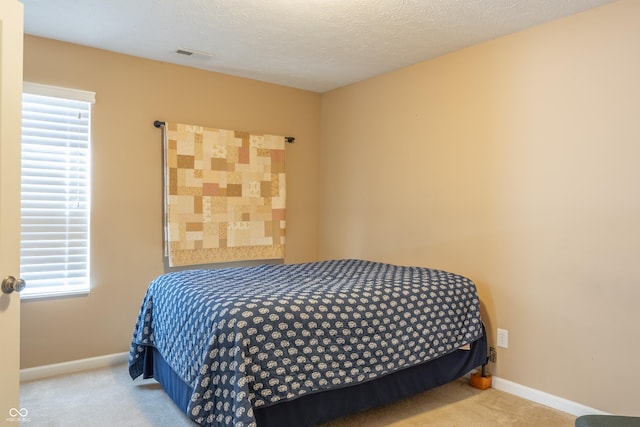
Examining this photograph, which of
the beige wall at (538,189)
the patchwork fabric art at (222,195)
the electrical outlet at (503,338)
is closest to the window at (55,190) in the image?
the patchwork fabric art at (222,195)

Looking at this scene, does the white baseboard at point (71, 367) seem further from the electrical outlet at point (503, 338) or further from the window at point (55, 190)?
the electrical outlet at point (503, 338)

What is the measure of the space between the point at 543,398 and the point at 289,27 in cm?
275

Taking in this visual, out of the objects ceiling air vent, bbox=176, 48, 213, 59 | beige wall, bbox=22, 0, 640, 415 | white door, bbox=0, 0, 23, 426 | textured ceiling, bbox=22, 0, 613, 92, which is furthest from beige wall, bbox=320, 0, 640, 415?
white door, bbox=0, 0, 23, 426

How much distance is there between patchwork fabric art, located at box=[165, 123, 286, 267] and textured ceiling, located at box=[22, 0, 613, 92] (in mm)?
639

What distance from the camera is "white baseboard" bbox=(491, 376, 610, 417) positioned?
2.45 m

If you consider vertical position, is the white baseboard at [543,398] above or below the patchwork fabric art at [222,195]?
below

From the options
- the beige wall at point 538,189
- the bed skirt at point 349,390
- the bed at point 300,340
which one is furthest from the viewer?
the beige wall at point 538,189

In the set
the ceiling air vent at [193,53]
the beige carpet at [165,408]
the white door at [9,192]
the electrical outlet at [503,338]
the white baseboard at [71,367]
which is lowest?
the beige carpet at [165,408]

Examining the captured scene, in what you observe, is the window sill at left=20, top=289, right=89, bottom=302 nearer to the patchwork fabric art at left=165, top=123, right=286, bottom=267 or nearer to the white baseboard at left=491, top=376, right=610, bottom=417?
the patchwork fabric art at left=165, top=123, right=286, bottom=267

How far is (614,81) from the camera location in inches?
92.3

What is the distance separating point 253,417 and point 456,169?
2.19 meters

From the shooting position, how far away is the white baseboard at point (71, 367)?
9.50ft

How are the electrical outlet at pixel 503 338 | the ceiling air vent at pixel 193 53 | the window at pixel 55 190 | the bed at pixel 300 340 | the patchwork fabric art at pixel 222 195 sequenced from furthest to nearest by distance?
the patchwork fabric art at pixel 222 195 < the ceiling air vent at pixel 193 53 < the window at pixel 55 190 < the electrical outlet at pixel 503 338 < the bed at pixel 300 340

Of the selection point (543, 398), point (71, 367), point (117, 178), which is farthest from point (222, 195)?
point (543, 398)
